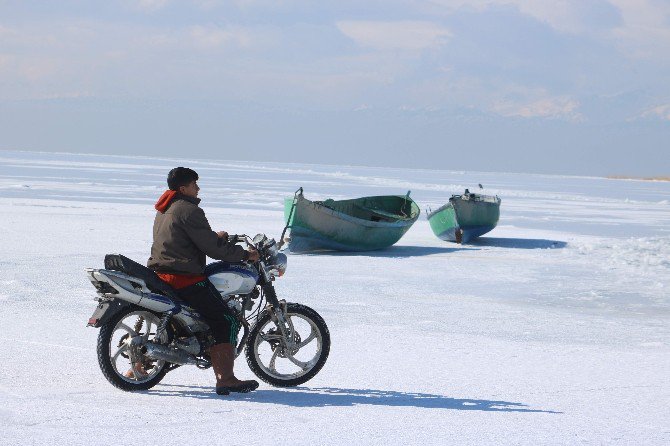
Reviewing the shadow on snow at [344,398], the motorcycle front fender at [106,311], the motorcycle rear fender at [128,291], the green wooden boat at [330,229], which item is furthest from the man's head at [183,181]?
the green wooden boat at [330,229]

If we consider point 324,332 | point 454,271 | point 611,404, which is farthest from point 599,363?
point 454,271

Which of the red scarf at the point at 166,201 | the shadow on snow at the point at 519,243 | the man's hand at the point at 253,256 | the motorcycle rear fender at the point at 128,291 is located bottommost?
the shadow on snow at the point at 519,243

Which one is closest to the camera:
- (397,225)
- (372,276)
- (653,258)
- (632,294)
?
(632,294)

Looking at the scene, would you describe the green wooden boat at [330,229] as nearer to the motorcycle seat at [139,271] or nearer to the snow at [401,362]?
the snow at [401,362]

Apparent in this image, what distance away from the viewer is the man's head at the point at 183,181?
271 inches

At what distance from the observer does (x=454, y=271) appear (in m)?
18.5

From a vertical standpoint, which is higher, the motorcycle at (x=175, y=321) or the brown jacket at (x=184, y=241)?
the brown jacket at (x=184, y=241)

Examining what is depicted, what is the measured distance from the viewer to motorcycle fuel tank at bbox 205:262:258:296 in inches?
277

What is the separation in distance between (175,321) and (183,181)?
98 centimetres

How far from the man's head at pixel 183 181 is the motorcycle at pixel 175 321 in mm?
448

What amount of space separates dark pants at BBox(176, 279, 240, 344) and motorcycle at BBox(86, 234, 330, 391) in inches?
2.3

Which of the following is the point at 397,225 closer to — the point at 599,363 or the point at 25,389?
the point at 599,363

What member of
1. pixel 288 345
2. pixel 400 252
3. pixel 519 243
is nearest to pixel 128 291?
pixel 288 345

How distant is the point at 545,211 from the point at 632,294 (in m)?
30.7
